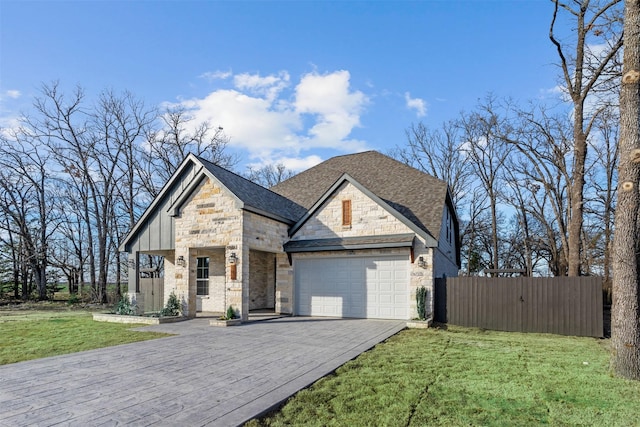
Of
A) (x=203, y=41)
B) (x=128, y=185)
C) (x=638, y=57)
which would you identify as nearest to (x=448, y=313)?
(x=638, y=57)

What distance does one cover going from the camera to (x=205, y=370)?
6.48 meters

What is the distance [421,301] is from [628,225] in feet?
22.8

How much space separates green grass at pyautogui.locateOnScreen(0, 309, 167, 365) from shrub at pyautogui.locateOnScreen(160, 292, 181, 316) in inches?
55.0

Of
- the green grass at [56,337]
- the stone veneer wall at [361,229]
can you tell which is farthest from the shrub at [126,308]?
the stone veneer wall at [361,229]

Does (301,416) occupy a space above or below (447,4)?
below

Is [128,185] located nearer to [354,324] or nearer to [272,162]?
[272,162]

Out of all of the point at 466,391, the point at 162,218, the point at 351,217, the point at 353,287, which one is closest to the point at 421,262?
the point at 353,287

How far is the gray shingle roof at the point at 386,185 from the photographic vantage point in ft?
49.7

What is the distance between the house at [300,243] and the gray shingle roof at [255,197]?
0.07 meters

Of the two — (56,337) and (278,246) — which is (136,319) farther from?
(278,246)

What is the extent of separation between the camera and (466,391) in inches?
214

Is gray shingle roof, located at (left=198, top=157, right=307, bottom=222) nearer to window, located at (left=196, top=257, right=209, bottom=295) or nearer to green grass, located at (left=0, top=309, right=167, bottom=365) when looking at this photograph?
window, located at (left=196, top=257, right=209, bottom=295)

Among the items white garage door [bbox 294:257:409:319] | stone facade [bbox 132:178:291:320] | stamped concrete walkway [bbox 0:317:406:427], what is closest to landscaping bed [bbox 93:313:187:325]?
stone facade [bbox 132:178:291:320]

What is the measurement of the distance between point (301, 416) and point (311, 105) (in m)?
16.2
